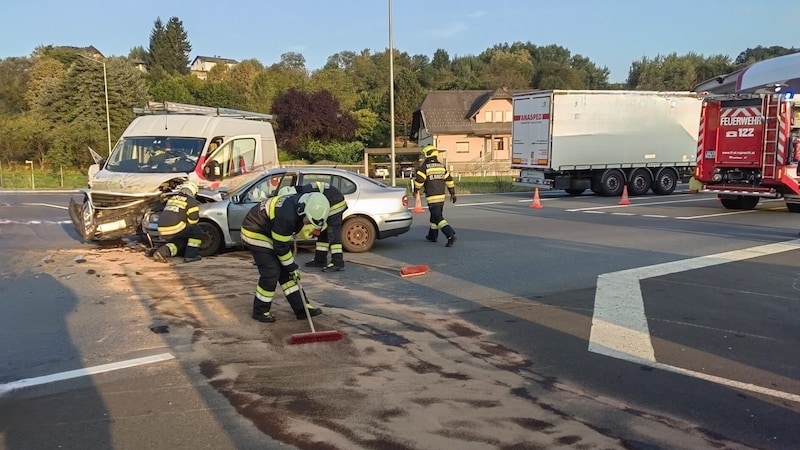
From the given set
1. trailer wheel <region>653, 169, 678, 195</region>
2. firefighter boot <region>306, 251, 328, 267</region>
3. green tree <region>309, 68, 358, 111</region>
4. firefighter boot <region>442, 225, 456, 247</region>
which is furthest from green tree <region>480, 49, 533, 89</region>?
firefighter boot <region>306, 251, 328, 267</region>

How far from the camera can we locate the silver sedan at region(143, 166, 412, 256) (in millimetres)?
10367

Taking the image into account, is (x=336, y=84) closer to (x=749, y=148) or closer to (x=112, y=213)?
(x=749, y=148)

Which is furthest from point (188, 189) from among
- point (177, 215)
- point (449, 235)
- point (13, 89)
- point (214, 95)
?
point (13, 89)

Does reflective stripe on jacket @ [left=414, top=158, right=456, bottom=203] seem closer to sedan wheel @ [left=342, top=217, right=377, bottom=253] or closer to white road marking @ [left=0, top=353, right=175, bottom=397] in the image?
sedan wheel @ [left=342, top=217, right=377, bottom=253]

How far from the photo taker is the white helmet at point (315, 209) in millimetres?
5922

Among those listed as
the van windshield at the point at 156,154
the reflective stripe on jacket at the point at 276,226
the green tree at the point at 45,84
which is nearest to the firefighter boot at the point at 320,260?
the reflective stripe on jacket at the point at 276,226

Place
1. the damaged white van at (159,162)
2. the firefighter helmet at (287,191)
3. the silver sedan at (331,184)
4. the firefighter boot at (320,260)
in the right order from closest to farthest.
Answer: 1. the firefighter helmet at (287,191)
2. the firefighter boot at (320,260)
3. the silver sedan at (331,184)
4. the damaged white van at (159,162)

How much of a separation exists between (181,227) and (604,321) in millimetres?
6556

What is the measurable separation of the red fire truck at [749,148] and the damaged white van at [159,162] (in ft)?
37.9

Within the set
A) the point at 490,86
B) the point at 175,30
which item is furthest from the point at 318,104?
the point at 175,30

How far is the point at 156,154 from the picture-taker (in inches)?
485

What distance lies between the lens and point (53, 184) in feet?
120

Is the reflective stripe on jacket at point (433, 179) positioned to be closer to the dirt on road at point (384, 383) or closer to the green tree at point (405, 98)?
the dirt on road at point (384, 383)

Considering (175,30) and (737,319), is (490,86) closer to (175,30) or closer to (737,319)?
(175,30)
